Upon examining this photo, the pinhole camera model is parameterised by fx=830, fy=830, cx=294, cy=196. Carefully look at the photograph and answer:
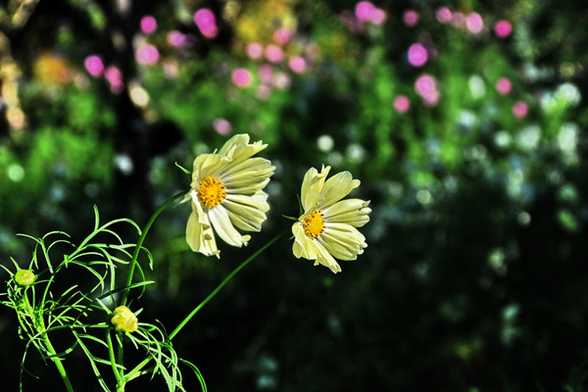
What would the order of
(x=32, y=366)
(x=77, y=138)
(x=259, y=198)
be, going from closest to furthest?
(x=259, y=198) < (x=32, y=366) < (x=77, y=138)

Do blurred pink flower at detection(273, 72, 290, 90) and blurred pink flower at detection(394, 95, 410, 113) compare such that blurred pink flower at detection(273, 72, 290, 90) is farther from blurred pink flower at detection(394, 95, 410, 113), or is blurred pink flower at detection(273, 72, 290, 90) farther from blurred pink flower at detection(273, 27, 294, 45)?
blurred pink flower at detection(394, 95, 410, 113)

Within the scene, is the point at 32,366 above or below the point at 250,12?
below

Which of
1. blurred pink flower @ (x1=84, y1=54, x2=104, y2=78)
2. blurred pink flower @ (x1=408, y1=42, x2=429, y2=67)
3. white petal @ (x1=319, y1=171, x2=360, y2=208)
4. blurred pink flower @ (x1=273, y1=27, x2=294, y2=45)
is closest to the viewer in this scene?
white petal @ (x1=319, y1=171, x2=360, y2=208)

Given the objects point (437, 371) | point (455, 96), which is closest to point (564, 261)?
point (437, 371)

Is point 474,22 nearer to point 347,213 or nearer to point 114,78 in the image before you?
point 114,78

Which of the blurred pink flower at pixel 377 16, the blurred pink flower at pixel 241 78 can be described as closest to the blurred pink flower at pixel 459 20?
the blurred pink flower at pixel 377 16

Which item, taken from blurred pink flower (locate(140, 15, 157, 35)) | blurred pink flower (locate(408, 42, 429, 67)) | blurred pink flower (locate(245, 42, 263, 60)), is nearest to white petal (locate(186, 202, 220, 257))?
blurred pink flower (locate(140, 15, 157, 35))

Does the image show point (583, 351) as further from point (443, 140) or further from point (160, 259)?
point (443, 140)
